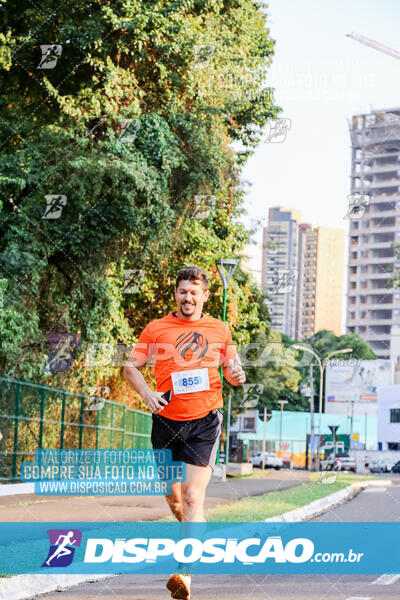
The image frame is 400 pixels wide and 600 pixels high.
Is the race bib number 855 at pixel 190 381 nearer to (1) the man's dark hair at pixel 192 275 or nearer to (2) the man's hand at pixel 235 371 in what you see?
(2) the man's hand at pixel 235 371

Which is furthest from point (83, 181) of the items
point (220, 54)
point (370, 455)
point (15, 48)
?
point (370, 455)

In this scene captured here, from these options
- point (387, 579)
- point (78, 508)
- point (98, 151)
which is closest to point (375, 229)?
point (98, 151)

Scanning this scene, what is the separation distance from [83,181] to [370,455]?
65.9m

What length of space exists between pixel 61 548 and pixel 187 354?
8.13 ft

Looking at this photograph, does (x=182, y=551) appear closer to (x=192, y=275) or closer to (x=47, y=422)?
(x=192, y=275)

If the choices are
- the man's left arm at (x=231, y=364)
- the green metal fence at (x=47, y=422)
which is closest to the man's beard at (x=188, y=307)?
the man's left arm at (x=231, y=364)

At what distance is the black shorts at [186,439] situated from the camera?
688 centimetres

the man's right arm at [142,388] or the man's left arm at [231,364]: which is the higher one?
the man's left arm at [231,364]

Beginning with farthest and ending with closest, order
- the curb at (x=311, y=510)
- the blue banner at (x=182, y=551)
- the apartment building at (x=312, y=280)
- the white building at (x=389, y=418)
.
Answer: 1. the apartment building at (x=312, y=280)
2. the white building at (x=389, y=418)
3. the curb at (x=311, y=510)
4. the blue banner at (x=182, y=551)

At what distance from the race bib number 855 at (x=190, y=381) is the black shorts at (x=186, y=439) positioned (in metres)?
0.21

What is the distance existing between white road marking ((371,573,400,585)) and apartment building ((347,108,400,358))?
141890 mm

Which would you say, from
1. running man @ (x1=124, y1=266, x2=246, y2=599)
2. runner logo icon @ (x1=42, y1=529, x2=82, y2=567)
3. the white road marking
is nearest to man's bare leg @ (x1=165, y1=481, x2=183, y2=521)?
running man @ (x1=124, y1=266, x2=246, y2=599)

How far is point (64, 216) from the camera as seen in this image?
844 inches

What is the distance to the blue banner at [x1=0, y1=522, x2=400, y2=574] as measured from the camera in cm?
802
